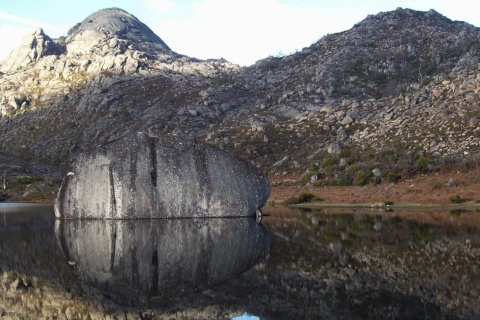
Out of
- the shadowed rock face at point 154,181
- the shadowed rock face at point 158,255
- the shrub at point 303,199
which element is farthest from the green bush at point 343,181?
the shadowed rock face at point 158,255

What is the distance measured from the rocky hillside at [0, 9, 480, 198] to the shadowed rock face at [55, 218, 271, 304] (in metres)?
37.9

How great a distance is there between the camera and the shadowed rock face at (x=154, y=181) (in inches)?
1615

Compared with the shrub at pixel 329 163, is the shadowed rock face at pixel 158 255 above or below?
below

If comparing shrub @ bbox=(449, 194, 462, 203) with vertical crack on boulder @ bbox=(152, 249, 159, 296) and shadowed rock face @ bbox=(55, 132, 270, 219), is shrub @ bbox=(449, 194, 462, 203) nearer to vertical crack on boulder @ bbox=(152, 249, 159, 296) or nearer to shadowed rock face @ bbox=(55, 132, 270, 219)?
shadowed rock face @ bbox=(55, 132, 270, 219)

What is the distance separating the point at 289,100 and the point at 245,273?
315 ft

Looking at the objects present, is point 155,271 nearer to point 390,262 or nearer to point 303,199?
point 390,262

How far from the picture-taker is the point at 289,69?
13600cm

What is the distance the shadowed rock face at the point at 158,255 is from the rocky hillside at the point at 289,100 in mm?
37923

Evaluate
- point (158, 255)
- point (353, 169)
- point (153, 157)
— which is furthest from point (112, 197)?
point (353, 169)

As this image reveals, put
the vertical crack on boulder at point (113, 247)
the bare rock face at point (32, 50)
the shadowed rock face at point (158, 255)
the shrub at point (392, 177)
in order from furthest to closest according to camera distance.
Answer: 1. the bare rock face at point (32, 50)
2. the shrub at point (392, 177)
3. the vertical crack on boulder at point (113, 247)
4. the shadowed rock face at point (158, 255)

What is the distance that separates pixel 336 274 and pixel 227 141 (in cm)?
7532

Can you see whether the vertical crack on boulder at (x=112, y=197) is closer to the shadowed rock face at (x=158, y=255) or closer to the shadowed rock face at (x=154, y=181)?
the shadowed rock face at (x=154, y=181)

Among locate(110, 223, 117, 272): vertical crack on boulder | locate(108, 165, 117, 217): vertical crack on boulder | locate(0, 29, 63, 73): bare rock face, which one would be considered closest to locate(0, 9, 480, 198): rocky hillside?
locate(0, 29, 63, 73): bare rock face

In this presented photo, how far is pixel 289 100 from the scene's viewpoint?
11238 centimetres
